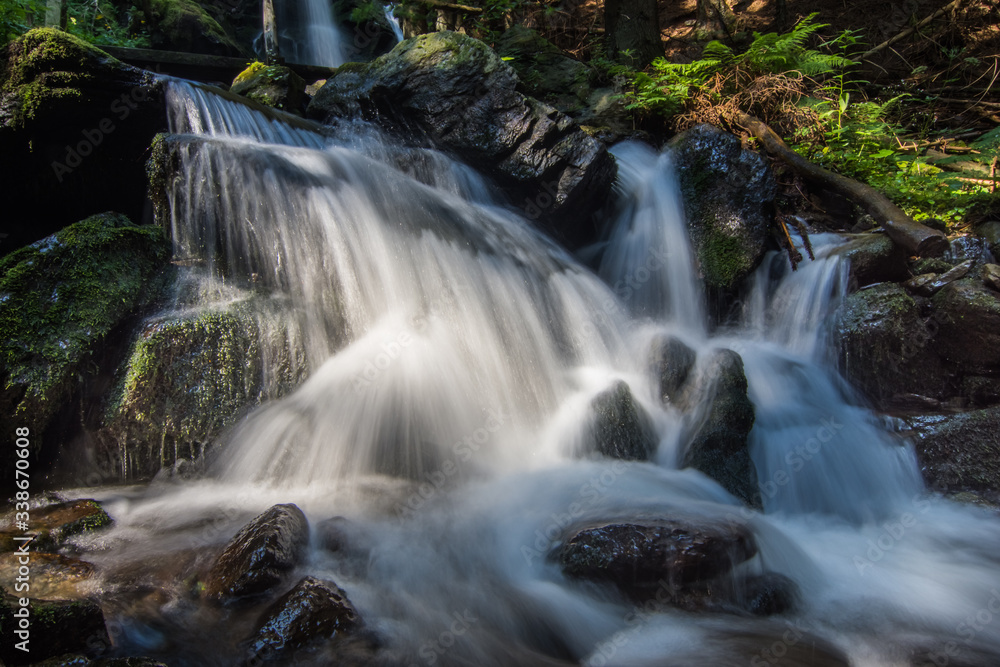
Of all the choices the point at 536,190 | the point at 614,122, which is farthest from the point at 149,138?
the point at 614,122

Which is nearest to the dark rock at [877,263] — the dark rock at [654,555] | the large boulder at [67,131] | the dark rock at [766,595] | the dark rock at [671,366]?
the dark rock at [671,366]

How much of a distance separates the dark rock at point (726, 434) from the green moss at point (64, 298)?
14.1ft

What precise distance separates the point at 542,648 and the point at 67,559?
2264 mm

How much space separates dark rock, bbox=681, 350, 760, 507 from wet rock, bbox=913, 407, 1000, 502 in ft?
4.74

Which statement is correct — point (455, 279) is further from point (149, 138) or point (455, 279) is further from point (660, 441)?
point (149, 138)

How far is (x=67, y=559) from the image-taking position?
2.59m

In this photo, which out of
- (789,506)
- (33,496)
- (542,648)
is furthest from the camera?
(789,506)

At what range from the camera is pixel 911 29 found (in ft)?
34.2

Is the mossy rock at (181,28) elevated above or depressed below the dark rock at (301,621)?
above

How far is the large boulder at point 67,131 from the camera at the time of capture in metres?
4.71

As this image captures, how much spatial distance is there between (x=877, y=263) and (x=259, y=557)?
6187 mm

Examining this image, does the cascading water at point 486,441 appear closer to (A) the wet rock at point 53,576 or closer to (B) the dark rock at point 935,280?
(A) the wet rock at point 53,576

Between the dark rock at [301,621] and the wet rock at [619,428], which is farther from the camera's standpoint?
the wet rock at [619,428]

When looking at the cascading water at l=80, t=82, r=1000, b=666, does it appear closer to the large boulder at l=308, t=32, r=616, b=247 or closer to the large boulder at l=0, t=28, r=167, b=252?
the large boulder at l=308, t=32, r=616, b=247
